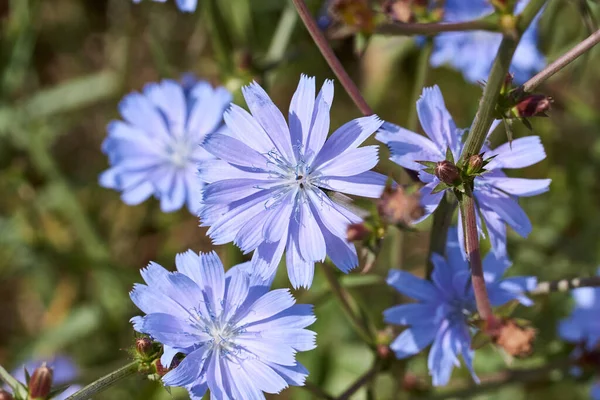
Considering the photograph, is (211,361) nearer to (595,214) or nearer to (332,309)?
(332,309)

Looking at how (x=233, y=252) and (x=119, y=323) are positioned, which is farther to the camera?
(x=119, y=323)

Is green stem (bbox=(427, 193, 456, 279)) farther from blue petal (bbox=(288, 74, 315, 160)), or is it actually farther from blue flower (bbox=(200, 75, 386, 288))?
blue petal (bbox=(288, 74, 315, 160))

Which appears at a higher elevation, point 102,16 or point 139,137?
point 102,16

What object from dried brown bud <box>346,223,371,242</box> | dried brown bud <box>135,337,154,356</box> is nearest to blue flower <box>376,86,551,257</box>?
dried brown bud <box>346,223,371,242</box>

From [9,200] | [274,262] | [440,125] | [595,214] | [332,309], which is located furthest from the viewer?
[9,200]

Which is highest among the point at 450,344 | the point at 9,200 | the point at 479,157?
the point at 9,200

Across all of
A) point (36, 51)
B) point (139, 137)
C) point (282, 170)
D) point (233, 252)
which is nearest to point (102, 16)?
point (36, 51)

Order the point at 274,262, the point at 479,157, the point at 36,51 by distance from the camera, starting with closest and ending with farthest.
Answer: the point at 479,157, the point at 274,262, the point at 36,51
